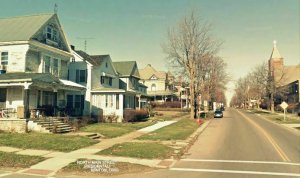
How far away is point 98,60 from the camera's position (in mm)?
41469

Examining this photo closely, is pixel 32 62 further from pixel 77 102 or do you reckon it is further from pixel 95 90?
pixel 95 90

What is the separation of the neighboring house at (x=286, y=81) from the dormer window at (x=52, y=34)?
6257 centimetres

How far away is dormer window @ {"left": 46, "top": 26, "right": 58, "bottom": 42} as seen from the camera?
31297 mm

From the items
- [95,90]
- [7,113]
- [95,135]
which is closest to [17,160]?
[95,135]

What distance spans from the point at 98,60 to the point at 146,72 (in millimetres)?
41510

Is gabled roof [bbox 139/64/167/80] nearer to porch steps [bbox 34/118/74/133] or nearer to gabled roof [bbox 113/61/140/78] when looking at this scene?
gabled roof [bbox 113/61/140/78]

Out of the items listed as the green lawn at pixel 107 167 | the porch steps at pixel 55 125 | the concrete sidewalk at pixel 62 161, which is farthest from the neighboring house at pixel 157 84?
the green lawn at pixel 107 167

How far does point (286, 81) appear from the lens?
319ft

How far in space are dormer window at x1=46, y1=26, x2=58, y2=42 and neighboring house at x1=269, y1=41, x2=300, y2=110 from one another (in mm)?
62571

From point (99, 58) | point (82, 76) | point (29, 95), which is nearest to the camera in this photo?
point (29, 95)

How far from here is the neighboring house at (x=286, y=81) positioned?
82.7m

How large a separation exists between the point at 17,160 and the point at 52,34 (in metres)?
20.7

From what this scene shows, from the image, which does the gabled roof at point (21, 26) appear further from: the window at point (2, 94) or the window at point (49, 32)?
the window at point (2, 94)

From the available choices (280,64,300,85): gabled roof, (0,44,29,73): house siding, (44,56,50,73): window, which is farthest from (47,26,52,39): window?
(280,64,300,85): gabled roof
